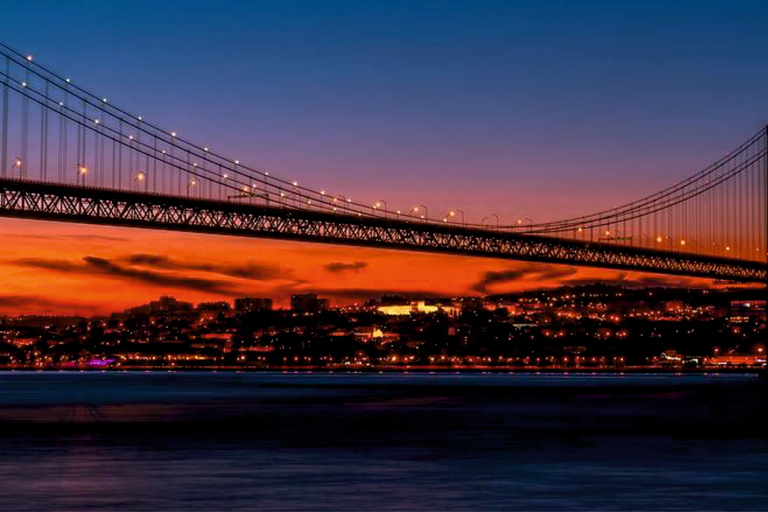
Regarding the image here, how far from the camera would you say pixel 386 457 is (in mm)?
28094

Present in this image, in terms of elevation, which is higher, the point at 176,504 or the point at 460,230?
the point at 460,230

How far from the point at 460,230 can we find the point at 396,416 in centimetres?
4185

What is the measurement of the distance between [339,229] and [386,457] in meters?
54.2

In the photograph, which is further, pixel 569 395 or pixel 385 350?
pixel 385 350

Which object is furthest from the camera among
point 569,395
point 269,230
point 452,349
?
point 452,349

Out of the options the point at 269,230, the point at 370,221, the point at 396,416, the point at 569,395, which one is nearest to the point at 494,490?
the point at 396,416

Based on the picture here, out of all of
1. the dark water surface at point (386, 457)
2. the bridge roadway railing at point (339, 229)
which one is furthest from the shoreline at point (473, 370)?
the dark water surface at point (386, 457)

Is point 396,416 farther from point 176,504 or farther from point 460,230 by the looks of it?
point 460,230

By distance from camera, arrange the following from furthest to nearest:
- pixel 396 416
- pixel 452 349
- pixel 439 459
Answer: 1. pixel 452 349
2. pixel 396 416
3. pixel 439 459

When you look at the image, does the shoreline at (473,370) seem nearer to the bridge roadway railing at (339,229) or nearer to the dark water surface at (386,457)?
the bridge roadway railing at (339,229)

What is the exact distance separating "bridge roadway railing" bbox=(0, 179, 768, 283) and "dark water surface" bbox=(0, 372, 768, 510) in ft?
51.5

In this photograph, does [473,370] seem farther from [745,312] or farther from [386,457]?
[386,457]

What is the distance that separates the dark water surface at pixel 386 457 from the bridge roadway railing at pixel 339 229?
15.7 metres

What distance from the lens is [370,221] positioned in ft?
270
